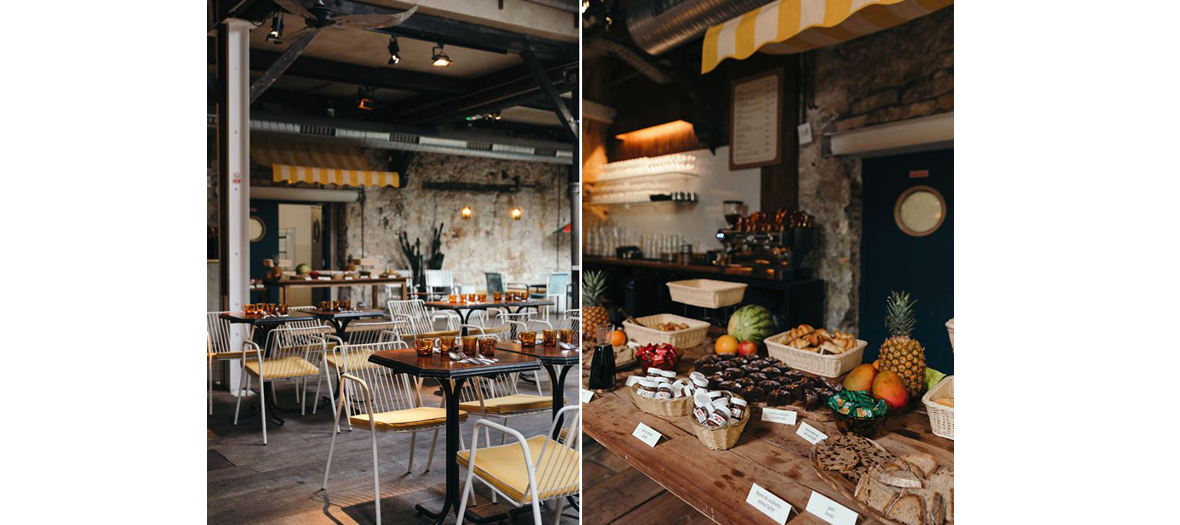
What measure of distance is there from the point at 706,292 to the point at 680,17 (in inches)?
19.9

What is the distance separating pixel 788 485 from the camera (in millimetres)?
1153

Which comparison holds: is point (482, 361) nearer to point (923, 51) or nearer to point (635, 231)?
point (635, 231)

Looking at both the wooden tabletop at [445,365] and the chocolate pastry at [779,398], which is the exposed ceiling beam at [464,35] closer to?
the wooden tabletop at [445,365]

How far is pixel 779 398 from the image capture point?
1.24 meters

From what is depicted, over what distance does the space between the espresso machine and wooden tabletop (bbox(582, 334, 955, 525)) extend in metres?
0.20

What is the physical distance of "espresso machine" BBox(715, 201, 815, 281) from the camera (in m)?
1.13

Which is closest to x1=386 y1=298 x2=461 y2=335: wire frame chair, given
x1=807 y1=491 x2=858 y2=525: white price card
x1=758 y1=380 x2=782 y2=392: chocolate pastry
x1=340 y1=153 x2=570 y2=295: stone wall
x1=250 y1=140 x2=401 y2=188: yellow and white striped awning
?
x1=250 y1=140 x2=401 y2=188: yellow and white striped awning

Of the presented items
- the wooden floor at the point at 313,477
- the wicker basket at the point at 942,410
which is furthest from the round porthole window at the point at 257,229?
the wicker basket at the point at 942,410

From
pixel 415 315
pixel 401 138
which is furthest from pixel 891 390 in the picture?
pixel 401 138

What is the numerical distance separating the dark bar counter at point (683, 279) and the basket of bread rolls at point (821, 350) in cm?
2

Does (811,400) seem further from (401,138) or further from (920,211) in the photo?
(401,138)
